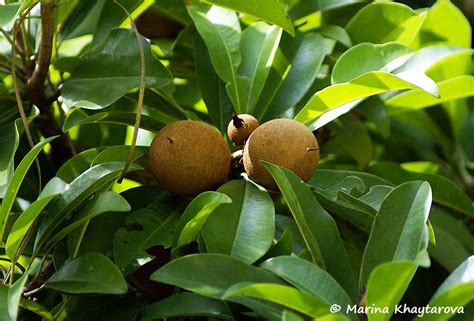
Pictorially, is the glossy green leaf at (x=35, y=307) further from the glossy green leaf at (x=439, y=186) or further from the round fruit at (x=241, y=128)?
the glossy green leaf at (x=439, y=186)

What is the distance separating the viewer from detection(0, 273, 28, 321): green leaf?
30.6 inches

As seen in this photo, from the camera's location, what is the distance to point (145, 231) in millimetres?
970

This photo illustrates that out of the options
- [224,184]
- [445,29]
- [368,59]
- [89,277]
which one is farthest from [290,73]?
[89,277]

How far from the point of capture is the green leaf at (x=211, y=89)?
1183 mm

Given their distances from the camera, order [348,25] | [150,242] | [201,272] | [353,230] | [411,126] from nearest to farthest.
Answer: [201,272]
[150,242]
[353,230]
[348,25]
[411,126]

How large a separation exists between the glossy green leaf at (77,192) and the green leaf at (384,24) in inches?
20.9

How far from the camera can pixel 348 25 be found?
1312 mm

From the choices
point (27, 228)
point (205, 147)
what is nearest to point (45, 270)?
point (27, 228)

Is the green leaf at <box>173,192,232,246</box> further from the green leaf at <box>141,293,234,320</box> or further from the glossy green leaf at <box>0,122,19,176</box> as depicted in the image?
the glossy green leaf at <box>0,122,19,176</box>

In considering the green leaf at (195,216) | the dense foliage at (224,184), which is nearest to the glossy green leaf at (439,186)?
the dense foliage at (224,184)

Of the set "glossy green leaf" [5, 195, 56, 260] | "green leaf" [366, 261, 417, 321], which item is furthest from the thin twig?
"green leaf" [366, 261, 417, 321]

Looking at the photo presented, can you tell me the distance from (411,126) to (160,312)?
0.97 metres

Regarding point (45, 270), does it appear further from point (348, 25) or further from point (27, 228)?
point (348, 25)

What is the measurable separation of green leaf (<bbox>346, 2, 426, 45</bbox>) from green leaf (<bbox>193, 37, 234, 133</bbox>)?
0.82 feet
